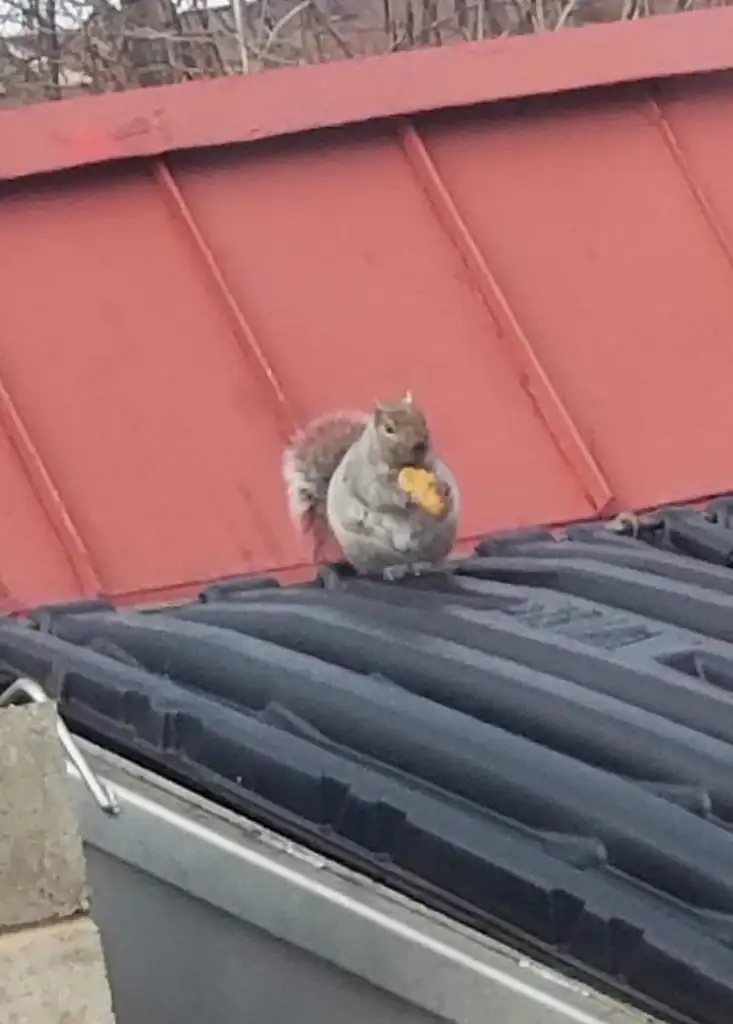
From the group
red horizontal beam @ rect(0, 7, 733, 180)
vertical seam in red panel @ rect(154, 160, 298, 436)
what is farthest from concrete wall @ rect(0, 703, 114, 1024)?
red horizontal beam @ rect(0, 7, 733, 180)

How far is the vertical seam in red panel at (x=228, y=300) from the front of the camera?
216 cm

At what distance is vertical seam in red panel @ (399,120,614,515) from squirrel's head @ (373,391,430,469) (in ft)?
0.82

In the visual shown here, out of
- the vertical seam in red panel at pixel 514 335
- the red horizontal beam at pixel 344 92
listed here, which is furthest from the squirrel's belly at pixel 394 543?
the red horizontal beam at pixel 344 92

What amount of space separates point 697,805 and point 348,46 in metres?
3.96

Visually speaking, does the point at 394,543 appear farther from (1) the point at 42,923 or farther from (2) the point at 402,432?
(1) the point at 42,923

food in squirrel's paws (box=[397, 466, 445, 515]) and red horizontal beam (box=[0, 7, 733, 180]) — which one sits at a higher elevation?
red horizontal beam (box=[0, 7, 733, 180])

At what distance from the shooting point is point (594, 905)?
3.86ft

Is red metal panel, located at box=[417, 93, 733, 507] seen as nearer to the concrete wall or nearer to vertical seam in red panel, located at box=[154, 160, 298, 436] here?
vertical seam in red panel, located at box=[154, 160, 298, 436]

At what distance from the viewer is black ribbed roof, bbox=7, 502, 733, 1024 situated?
1203 millimetres

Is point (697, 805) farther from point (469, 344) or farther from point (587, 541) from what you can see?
point (469, 344)

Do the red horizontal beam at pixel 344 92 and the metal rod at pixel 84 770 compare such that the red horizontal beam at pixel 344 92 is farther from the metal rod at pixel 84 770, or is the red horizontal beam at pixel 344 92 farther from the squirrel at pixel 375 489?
the metal rod at pixel 84 770

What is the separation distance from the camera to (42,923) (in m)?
0.94

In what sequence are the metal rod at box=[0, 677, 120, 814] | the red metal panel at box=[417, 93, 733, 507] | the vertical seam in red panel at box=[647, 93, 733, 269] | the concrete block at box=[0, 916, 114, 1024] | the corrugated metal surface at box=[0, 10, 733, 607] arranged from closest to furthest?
1. the concrete block at box=[0, 916, 114, 1024]
2. the metal rod at box=[0, 677, 120, 814]
3. the corrugated metal surface at box=[0, 10, 733, 607]
4. the red metal panel at box=[417, 93, 733, 507]
5. the vertical seam in red panel at box=[647, 93, 733, 269]

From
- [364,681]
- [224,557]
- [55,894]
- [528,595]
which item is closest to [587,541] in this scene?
[528,595]
